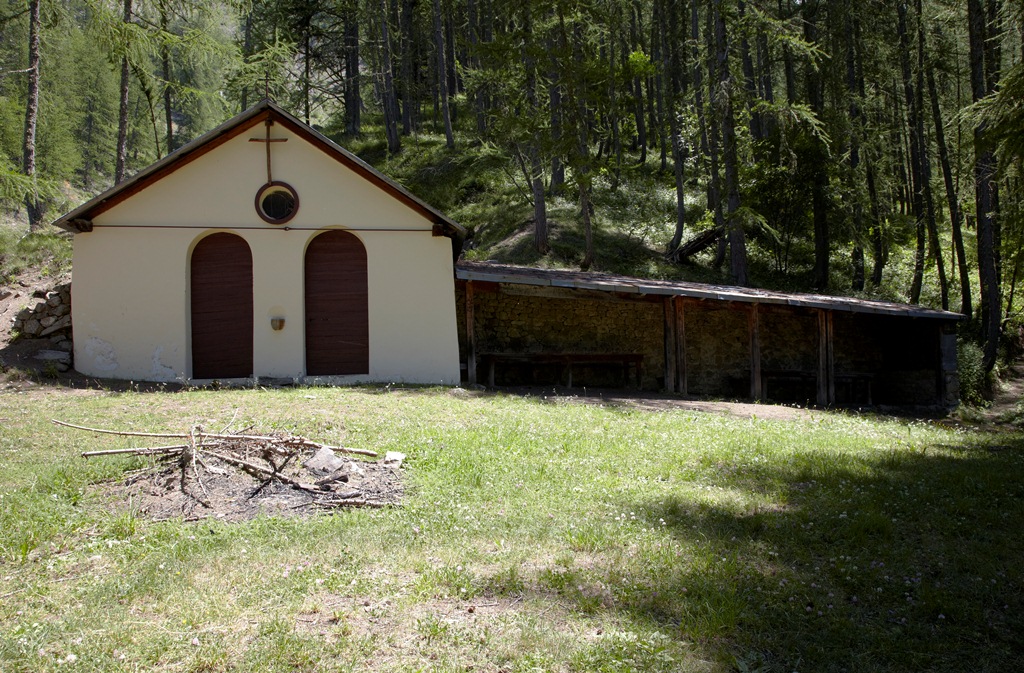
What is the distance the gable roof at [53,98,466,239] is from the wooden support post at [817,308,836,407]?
8.39m

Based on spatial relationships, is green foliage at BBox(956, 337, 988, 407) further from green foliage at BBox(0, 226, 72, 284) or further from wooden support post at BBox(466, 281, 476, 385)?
green foliage at BBox(0, 226, 72, 284)

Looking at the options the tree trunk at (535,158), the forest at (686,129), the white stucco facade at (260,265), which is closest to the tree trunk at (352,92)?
the forest at (686,129)

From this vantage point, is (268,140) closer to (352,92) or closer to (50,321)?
(50,321)

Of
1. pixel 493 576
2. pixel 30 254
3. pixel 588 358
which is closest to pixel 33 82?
pixel 30 254

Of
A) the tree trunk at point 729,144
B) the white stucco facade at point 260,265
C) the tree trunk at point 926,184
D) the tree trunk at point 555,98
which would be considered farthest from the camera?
the tree trunk at point 926,184

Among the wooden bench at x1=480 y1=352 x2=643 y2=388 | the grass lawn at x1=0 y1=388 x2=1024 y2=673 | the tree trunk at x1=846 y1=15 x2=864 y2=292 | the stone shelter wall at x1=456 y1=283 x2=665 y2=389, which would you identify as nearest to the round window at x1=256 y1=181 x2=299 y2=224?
the stone shelter wall at x1=456 y1=283 x2=665 y2=389

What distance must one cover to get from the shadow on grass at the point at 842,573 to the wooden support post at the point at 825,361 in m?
8.72

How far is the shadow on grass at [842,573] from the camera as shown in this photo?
4129 millimetres

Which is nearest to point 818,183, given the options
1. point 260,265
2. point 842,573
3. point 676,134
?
point 676,134

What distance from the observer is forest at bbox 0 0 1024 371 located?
49.8ft

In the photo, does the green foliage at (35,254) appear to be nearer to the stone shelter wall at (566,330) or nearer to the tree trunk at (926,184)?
the stone shelter wall at (566,330)

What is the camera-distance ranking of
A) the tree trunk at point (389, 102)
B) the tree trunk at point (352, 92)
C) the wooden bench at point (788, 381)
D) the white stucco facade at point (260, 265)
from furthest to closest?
the tree trunk at point (352, 92) < the tree trunk at point (389, 102) < the wooden bench at point (788, 381) < the white stucco facade at point (260, 265)

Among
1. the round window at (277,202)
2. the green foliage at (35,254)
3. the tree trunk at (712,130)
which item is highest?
the tree trunk at (712,130)

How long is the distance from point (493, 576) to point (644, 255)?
19603 mm
